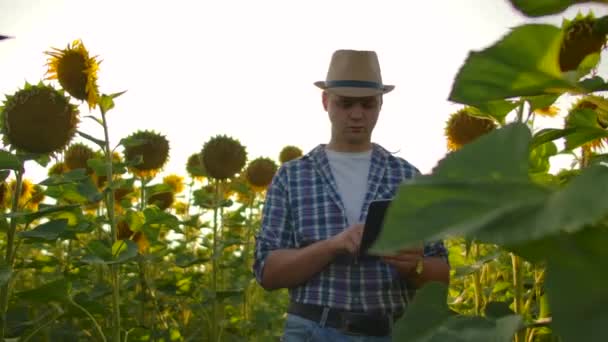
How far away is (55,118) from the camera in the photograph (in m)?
1.74

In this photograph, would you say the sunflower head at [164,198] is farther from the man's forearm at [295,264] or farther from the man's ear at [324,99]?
the man's forearm at [295,264]

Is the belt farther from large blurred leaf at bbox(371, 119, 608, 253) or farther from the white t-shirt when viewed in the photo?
large blurred leaf at bbox(371, 119, 608, 253)

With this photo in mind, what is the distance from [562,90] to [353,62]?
1738 millimetres

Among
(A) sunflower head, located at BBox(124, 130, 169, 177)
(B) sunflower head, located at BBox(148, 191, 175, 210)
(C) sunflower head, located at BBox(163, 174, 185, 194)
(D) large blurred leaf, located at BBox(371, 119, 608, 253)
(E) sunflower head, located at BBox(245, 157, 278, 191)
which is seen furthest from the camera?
(C) sunflower head, located at BBox(163, 174, 185, 194)

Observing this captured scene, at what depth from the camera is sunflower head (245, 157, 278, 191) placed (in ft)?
12.2

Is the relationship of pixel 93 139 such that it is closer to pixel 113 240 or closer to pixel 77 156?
pixel 113 240

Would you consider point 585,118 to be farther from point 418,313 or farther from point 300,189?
point 300,189

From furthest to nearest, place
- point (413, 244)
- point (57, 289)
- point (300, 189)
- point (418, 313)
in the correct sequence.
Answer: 1. point (300, 189)
2. point (57, 289)
3. point (418, 313)
4. point (413, 244)

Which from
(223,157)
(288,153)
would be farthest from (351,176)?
(288,153)

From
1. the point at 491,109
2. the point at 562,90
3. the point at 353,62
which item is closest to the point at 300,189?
the point at 353,62

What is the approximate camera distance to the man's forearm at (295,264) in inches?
61.6

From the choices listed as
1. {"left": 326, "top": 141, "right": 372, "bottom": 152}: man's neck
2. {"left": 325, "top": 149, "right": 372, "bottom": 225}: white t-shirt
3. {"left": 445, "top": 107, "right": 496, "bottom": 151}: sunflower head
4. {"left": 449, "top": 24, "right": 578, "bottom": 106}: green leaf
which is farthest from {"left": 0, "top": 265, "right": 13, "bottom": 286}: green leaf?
{"left": 445, "top": 107, "right": 496, "bottom": 151}: sunflower head

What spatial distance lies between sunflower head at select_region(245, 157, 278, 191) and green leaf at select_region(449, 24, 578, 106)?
347cm

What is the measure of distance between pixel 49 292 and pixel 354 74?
1010mm
